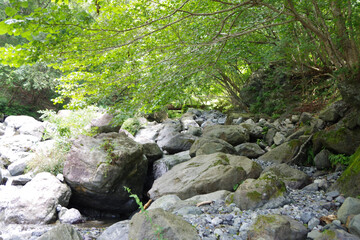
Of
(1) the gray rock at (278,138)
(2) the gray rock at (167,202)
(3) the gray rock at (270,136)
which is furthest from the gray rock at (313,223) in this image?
(3) the gray rock at (270,136)

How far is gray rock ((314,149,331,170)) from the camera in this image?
220 inches

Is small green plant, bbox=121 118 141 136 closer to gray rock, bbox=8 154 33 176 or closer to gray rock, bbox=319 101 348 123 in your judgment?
gray rock, bbox=8 154 33 176

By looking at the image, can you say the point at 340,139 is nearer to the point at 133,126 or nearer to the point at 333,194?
the point at 333,194

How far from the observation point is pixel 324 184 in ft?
15.1

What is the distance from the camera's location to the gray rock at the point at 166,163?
7.53 meters

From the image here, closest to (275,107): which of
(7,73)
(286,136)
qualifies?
(286,136)

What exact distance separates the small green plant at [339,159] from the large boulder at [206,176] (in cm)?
154

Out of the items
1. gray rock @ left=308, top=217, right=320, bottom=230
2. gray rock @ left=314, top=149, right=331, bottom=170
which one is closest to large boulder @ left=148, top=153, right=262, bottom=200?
gray rock @ left=314, top=149, right=331, bottom=170

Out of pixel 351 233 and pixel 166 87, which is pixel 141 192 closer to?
pixel 166 87

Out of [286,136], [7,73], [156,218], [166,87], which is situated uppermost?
[7,73]

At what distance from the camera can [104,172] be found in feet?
19.6

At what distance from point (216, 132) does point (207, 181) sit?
145 inches

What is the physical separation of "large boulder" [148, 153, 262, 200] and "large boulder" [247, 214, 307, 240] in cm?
210

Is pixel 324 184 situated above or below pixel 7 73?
below
